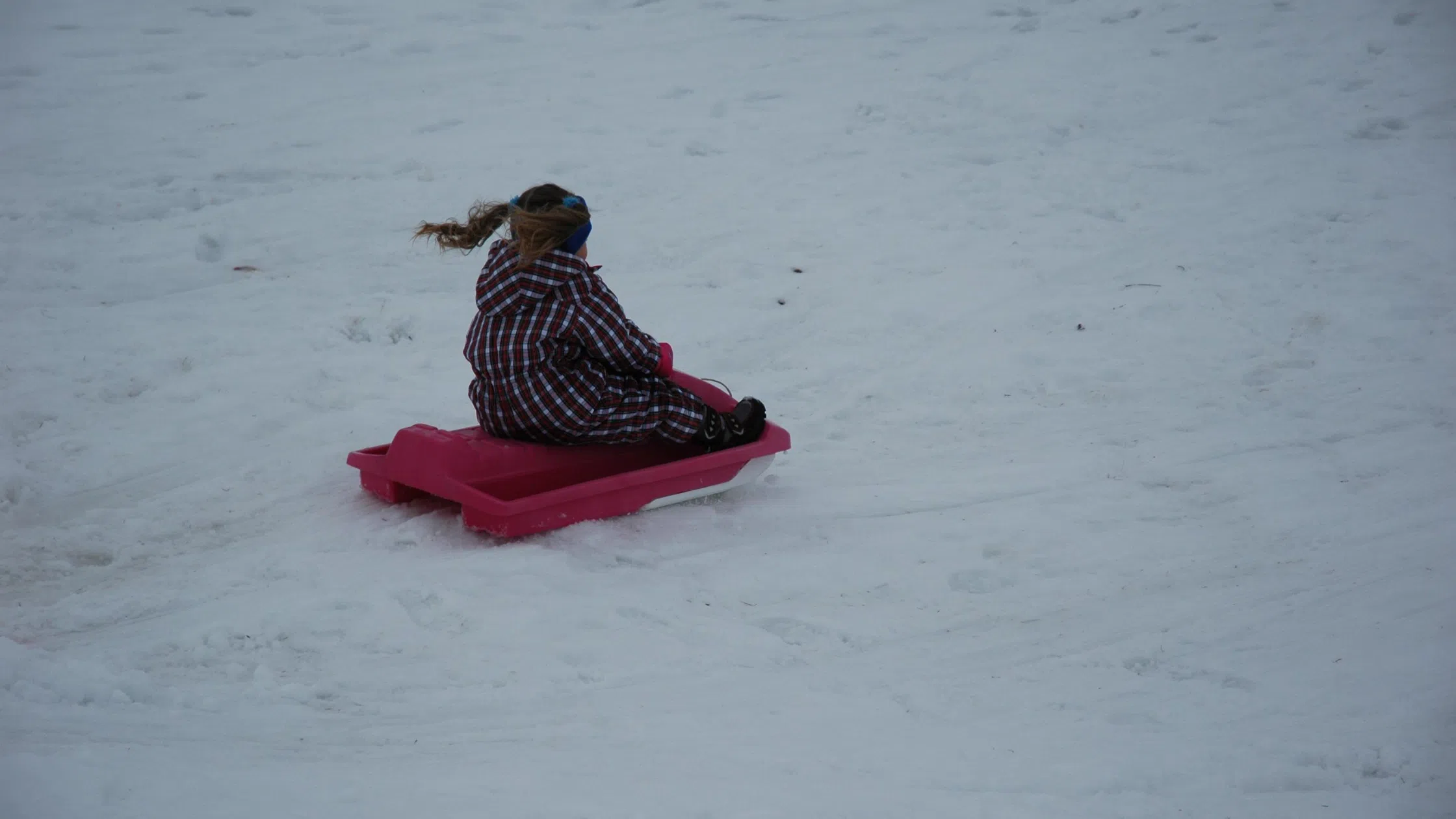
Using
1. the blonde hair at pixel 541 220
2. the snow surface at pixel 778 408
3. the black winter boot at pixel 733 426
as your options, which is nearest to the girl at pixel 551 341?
the blonde hair at pixel 541 220

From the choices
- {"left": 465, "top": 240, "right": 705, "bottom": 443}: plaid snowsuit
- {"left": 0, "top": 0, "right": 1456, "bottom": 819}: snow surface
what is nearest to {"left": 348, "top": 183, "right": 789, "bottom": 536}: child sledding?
{"left": 465, "top": 240, "right": 705, "bottom": 443}: plaid snowsuit

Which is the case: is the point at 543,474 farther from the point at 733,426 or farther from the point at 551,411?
the point at 733,426

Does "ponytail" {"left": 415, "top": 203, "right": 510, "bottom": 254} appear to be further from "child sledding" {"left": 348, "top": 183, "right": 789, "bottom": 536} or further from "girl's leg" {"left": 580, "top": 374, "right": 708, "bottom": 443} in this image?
"girl's leg" {"left": 580, "top": 374, "right": 708, "bottom": 443}

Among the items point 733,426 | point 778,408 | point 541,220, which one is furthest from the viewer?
point 778,408

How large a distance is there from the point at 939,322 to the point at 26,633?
4225 mm

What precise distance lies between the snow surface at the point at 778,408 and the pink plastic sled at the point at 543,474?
92 mm

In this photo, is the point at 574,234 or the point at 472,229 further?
the point at 472,229

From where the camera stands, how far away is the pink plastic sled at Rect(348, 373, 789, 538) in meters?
3.62

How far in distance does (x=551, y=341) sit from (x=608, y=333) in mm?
188

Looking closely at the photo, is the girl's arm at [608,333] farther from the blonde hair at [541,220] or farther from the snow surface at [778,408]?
the snow surface at [778,408]

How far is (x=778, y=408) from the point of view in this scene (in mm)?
5172

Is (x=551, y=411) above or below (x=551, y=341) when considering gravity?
below

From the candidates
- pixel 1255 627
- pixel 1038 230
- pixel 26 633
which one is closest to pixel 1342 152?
pixel 1038 230

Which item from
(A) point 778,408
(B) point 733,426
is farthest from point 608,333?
(A) point 778,408
